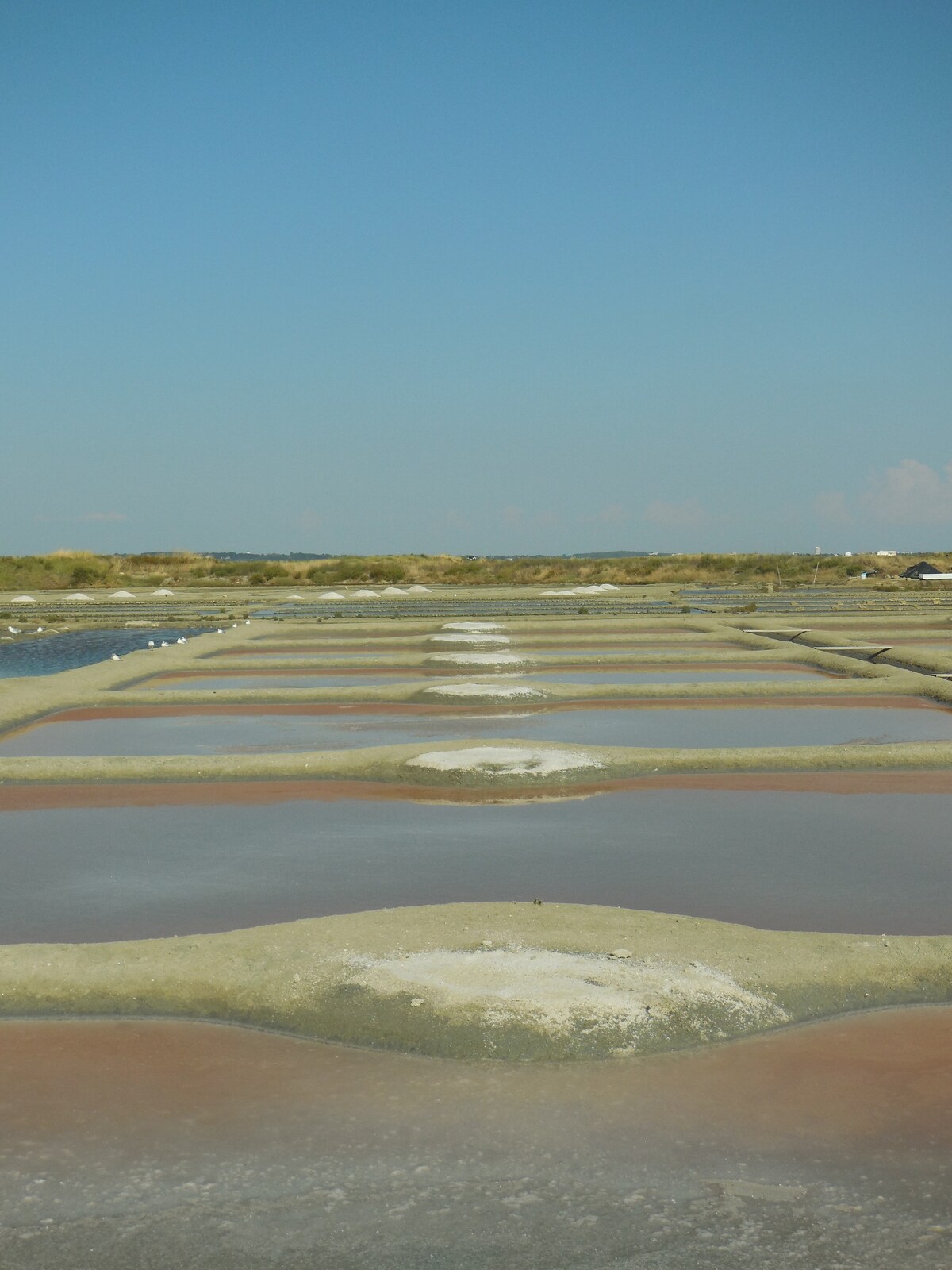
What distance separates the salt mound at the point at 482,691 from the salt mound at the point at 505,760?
6.24m

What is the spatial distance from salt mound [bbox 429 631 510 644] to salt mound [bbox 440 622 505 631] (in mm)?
2028

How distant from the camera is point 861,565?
101938mm

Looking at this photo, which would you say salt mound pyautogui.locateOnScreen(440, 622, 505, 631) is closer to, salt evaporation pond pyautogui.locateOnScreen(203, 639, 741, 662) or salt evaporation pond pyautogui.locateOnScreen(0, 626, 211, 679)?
salt evaporation pond pyautogui.locateOnScreen(203, 639, 741, 662)

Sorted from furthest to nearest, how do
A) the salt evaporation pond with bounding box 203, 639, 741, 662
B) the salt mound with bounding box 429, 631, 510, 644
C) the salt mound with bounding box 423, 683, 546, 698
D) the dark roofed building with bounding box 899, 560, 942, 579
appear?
the dark roofed building with bounding box 899, 560, 942, 579 → the salt mound with bounding box 429, 631, 510, 644 → the salt evaporation pond with bounding box 203, 639, 741, 662 → the salt mound with bounding box 423, 683, 546, 698

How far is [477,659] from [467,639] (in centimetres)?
487

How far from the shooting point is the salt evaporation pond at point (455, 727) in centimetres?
1781

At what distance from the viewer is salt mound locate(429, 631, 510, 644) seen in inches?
1309

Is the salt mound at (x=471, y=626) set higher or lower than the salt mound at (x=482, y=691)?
higher

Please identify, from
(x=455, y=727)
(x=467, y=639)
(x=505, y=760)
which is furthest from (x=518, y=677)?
(x=505, y=760)

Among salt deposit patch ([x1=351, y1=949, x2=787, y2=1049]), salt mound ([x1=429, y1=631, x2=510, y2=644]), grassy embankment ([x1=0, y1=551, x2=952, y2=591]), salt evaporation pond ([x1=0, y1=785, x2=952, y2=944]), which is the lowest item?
salt evaporation pond ([x1=0, y1=785, x2=952, y2=944])

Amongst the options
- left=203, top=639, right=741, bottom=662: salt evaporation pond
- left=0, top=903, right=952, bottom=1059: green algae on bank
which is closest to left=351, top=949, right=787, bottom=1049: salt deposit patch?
left=0, top=903, right=952, bottom=1059: green algae on bank

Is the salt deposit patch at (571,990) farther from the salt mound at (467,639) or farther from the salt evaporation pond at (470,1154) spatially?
the salt mound at (467,639)

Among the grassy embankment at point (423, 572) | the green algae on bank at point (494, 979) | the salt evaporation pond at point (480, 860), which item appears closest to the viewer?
the green algae on bank at point (494, 979)

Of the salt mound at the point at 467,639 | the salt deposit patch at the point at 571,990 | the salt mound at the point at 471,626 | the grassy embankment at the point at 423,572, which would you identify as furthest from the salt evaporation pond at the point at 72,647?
the grassy embankment at the point at 423,572
